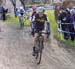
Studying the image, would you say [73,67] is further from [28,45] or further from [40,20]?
[28,45]

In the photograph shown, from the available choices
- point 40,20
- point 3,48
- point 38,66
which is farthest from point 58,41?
point 38,66

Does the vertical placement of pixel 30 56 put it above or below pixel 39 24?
below

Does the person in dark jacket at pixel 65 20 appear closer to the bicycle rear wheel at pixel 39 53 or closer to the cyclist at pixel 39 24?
the cyclist at pixel 39 24

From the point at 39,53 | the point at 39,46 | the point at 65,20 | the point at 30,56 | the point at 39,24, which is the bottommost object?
the point at 30,56

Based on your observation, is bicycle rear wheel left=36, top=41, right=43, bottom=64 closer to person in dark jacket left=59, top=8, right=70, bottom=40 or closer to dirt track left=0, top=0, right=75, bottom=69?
dirt track left=0, top=0, right=75, bottom=69

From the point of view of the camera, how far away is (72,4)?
26.3m

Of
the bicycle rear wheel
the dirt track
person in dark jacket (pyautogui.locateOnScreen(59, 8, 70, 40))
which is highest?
person in dark jacket (pyautogui.locateOnScreen(59, 8, 70, 40))

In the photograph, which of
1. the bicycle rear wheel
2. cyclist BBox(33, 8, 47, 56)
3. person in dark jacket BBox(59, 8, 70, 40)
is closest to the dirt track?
the bicycle rear wheel

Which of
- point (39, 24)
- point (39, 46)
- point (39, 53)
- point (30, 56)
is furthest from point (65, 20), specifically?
point (39, 46)

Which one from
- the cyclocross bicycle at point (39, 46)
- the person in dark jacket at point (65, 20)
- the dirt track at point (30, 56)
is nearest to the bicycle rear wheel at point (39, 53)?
the cyclocross bicycle at point (39, 46)

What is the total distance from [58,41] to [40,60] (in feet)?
20.3

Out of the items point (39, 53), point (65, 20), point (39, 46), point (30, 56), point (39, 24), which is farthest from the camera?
point (65, 20)

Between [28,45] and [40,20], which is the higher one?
[40,20]

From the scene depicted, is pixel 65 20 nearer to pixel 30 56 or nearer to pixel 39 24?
pixel 30 56
